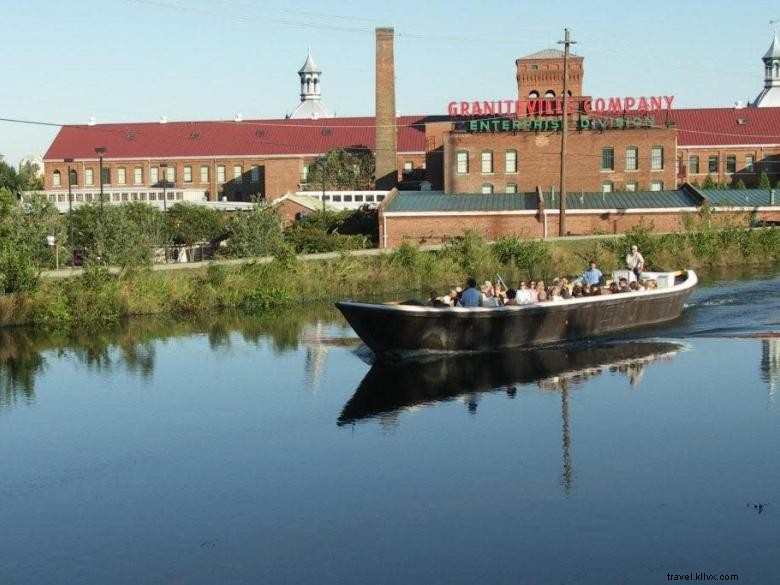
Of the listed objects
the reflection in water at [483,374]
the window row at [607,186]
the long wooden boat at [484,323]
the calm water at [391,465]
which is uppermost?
the window row at [607,186]

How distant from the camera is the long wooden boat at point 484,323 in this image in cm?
3041

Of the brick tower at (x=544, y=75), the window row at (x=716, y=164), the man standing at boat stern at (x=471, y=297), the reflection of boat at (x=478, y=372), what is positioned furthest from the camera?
the window row at (x=716, y=164)

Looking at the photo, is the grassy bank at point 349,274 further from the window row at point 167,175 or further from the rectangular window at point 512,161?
the window row at point 167,175

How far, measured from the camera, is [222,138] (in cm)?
10600

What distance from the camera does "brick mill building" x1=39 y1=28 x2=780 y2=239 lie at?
79062mm

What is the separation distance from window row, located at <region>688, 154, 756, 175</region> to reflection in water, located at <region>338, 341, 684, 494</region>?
2580 inches

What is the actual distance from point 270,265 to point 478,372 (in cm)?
1872

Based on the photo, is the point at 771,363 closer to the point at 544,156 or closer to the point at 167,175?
the point at 544,156

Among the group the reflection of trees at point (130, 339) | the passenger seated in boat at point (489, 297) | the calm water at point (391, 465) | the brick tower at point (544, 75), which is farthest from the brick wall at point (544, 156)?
the passenger seated in boat at point (489, 297)

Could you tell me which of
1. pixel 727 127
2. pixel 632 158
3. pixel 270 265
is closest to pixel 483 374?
pixel 270 265

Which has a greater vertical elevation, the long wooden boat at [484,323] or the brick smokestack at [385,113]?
the brick smokestack at [385,113]

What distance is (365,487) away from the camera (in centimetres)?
2022

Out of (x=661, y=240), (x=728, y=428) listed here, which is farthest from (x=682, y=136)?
(x=728, y=428)

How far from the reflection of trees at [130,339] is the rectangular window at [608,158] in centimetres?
3961
